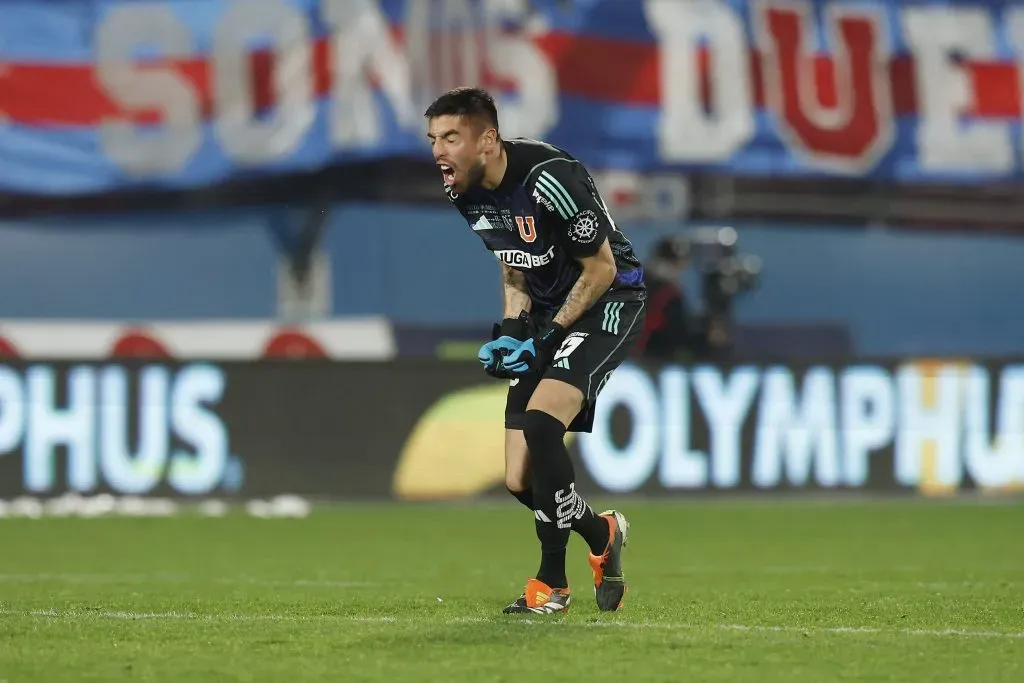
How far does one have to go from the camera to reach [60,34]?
18.1 metres

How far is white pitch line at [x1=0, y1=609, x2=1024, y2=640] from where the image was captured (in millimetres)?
6523

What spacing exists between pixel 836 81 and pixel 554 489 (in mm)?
14072

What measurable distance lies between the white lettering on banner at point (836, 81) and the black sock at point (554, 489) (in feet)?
43.7

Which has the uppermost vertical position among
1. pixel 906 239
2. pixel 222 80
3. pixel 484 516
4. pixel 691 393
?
pixel 222 80

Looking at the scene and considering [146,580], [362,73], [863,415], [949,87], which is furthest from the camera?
[949,87]

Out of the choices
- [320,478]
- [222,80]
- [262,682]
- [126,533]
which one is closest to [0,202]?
[222,80]

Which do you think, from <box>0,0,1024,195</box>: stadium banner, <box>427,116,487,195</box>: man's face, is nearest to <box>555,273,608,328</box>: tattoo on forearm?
<box>427,116,487,195</box>: man's face

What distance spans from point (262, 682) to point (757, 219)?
15.4 m

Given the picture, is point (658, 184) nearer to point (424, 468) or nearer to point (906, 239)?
point (906, 239)

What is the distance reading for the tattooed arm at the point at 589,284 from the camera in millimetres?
6789

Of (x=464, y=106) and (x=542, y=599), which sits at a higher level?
(x=464, y=106)

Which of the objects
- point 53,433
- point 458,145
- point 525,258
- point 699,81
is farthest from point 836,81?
point 458,145

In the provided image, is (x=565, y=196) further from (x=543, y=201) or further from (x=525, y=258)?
(x=525, y=258)

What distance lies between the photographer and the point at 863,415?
15.2 metres
